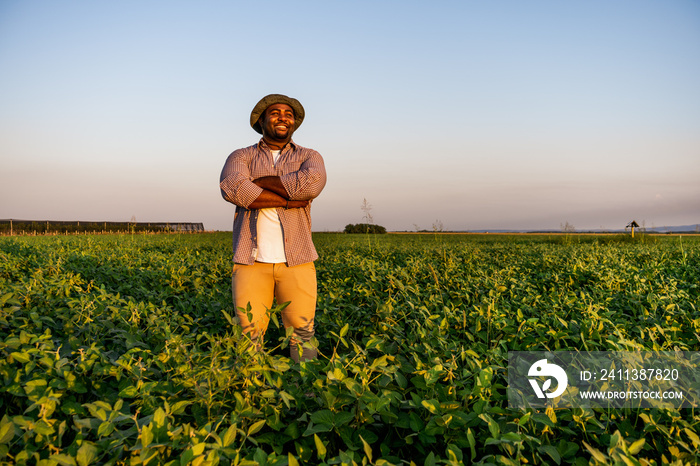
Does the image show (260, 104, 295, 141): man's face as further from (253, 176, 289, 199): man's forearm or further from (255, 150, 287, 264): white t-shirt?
(255, 150, 287, 264): white t-shirt

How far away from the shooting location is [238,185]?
3.34m

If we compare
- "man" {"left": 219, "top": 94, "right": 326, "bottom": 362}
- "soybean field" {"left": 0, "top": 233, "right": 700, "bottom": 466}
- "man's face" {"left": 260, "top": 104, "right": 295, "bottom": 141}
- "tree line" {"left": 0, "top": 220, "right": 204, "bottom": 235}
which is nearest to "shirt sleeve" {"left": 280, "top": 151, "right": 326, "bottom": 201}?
"man" {"left": 219, "top": 94, "right": 326, "bottom": 362}

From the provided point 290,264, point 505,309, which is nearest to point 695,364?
point 505,309

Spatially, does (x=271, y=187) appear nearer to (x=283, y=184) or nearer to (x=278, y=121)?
(x=283, y=184)

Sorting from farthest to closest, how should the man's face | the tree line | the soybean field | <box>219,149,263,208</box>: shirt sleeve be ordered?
1. the tree line
2. the man's face
3. <box>219,149,263,208</box>: shirt sleeve
4. the soybean field

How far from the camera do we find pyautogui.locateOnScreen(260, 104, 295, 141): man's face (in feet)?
11.7

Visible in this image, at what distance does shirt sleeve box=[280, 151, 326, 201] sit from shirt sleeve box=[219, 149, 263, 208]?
9.9 inches

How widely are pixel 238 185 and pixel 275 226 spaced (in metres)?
0.47

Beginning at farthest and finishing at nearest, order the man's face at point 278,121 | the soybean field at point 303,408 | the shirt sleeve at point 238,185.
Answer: the man's face at point 278,121 → the shirt sleeve at point 238,185 → the soybean field at point 303,408

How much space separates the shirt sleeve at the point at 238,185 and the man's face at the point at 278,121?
398mm

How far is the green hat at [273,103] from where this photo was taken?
367cm

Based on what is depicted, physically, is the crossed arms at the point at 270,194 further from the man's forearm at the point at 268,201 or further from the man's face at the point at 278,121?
the man's face at the point at 278,121

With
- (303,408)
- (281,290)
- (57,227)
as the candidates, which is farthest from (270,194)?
(57,227)

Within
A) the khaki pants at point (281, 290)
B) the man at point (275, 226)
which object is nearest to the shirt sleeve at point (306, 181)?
the man at point (275, 226)
